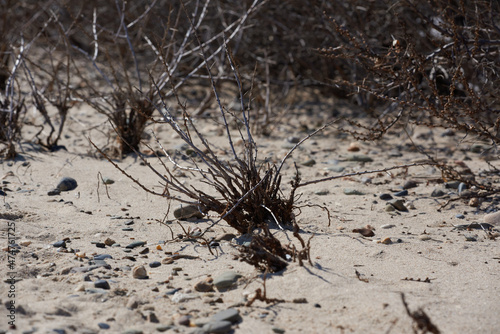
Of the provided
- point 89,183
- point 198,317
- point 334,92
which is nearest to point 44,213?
point 89,183

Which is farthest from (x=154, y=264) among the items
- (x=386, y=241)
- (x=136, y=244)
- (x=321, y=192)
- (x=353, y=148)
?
(x=353, y=148)

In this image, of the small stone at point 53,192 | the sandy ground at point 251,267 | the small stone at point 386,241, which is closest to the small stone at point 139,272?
the sandy ground at point 251,267

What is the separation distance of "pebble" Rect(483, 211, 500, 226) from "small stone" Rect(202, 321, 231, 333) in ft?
6.28

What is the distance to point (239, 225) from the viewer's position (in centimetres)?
304

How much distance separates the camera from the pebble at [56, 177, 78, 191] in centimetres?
381

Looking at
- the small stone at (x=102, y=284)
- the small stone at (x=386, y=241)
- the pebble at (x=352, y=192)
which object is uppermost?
the pebble at (x=352, y=192)

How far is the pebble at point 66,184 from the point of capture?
381cm

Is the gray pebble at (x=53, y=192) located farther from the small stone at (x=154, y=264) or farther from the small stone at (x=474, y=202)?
the small stone at (x=474, y=202)

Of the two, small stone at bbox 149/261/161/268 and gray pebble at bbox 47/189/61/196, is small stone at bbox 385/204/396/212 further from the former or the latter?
gray pebble at bbox 47/189/61/196

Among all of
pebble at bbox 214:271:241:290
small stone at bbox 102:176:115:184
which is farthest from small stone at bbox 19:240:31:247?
small stone at bbox 102:176:115:184

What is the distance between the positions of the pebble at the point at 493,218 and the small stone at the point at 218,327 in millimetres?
1913

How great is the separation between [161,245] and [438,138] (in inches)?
135

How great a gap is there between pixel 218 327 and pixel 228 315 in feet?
0.28

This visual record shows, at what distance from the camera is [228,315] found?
7.06 ft
